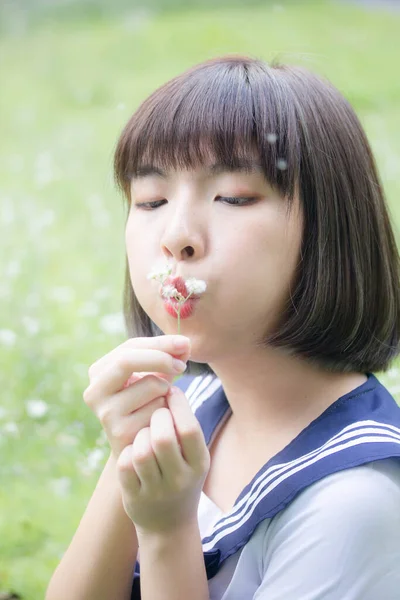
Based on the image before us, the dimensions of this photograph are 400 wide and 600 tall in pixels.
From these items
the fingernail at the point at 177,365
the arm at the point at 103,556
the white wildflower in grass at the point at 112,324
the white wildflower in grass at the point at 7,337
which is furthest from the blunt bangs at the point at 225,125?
the white wildflower in grass at the point at 7,337

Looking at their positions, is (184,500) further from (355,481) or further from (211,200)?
(211,200)

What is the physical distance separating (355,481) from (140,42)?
2.63m

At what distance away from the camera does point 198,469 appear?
0.92 metres

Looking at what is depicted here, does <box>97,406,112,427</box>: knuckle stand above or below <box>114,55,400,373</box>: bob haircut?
below

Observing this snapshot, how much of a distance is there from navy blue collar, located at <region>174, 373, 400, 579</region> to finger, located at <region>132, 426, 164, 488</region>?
151mm

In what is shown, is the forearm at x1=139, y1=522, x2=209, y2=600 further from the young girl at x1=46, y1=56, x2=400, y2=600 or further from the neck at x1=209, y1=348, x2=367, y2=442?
the neck at x1=209, y1=348, x2=367, y2=442

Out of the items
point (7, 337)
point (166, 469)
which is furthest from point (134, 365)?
point (7, 337)

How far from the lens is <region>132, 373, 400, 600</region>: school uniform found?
902 mm

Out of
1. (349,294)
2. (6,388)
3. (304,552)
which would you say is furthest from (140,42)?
(304,552)

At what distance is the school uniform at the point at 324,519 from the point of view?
0.90m

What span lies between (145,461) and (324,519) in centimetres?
21

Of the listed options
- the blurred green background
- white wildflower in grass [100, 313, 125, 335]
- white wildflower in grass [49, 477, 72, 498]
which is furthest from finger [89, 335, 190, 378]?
white wildflower in grass [100, 313, 125, 335]

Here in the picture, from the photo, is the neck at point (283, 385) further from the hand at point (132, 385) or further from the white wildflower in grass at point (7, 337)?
the white wildflower in grass at point (7, 337)

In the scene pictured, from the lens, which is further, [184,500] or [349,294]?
[349,294]
